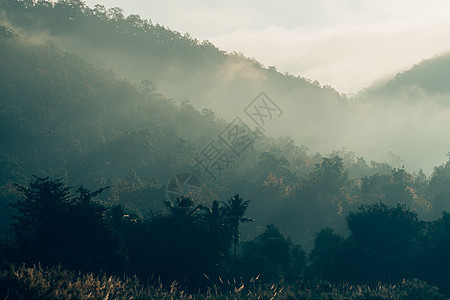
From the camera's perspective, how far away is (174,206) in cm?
5038

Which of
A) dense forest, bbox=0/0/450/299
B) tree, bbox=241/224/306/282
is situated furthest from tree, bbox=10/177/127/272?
tree, bbox=241/224/306/282

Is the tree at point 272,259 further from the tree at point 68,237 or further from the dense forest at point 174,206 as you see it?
the tree at point 68,237

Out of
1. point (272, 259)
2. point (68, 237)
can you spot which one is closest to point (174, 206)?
point (68, 237)

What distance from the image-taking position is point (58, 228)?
38.5 m

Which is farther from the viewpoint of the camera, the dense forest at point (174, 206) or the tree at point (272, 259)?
the tree at point (272, 259)

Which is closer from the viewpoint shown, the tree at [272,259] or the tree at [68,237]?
the tree at [68,237]

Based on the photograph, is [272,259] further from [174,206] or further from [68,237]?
[68,237]

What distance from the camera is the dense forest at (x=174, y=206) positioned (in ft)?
125

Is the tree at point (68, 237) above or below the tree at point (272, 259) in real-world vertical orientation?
above

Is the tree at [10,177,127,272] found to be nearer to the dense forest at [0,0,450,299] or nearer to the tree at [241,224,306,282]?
the dense forest at [0,0,450,299]

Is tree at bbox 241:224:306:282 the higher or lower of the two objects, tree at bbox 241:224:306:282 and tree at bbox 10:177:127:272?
the lower

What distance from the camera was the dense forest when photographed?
3825 centimetres

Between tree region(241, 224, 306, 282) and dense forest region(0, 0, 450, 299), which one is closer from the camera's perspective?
dense forest region(0, 0, 450, 299)

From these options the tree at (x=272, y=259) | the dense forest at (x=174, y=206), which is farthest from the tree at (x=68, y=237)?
the tree at (x=272, y=259)
